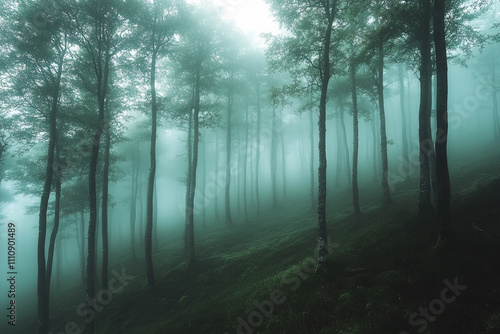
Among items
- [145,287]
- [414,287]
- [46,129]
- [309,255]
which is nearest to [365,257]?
[414,287]

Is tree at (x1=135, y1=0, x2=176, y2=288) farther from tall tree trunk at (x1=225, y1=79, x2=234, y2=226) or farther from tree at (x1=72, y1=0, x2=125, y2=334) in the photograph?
tall tree trunk at (x1=225, y1=79, x2=234, y2=226)

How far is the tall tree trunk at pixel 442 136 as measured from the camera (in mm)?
7410

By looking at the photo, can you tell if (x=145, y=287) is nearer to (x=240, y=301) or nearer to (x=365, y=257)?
(x=240, y=301)

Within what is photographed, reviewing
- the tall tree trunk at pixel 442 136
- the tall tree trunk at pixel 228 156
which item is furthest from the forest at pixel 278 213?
the tall tree trunk at pixel 228 156

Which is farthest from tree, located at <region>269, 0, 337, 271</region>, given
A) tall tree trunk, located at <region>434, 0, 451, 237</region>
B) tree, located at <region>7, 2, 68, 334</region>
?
tree, located at <region>7, 2, 68, 334</region>

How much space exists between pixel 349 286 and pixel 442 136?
18.5 ft

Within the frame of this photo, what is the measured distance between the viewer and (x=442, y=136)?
738 centimetres

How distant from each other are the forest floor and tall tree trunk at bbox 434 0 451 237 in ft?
2.47

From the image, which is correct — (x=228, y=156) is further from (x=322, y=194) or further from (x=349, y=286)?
(x=349, y=286)

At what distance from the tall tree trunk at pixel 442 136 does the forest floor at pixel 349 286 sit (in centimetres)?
75

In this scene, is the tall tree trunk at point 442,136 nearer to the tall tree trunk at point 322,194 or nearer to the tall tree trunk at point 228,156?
the tall tree trunk at point 322,194

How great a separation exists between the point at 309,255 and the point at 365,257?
330 cm

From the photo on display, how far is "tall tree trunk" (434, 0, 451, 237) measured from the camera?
741 centimetres

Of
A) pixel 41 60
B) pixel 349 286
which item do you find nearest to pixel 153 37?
pixel 41 60
